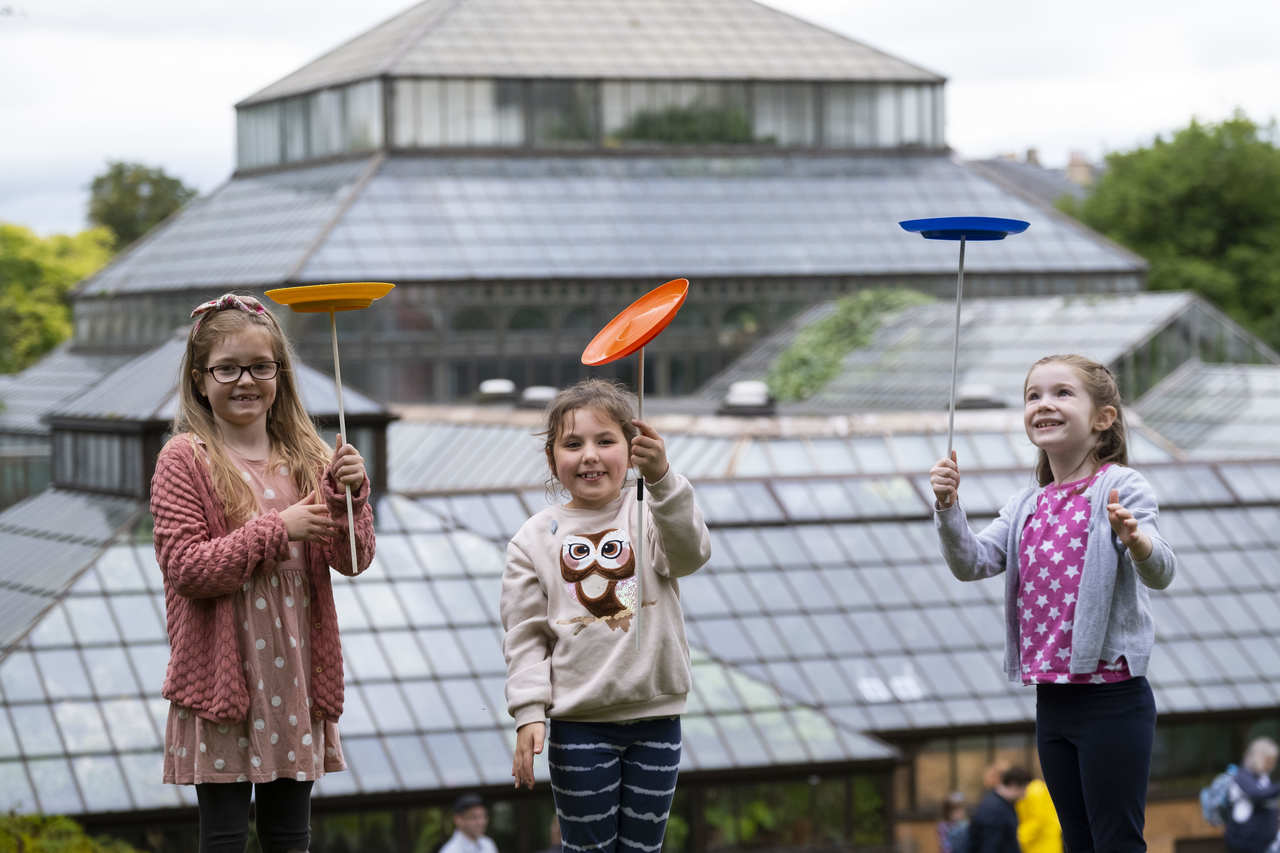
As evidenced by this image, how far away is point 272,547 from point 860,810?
53.7 feet

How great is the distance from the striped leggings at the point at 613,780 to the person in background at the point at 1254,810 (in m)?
11.1

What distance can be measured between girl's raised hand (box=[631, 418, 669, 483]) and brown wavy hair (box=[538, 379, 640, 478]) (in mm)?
334

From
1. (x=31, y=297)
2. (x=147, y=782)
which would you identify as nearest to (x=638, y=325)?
(x=147, y=782)

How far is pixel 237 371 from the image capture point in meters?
7.09

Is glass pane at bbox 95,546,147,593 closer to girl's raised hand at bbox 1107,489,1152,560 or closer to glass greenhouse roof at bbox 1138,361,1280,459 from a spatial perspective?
girl's raised hand at bbox 1107,489,1152,560

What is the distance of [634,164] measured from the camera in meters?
60.9

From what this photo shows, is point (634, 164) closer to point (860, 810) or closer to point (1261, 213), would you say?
point (1261, 213)

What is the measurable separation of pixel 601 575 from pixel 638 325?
2.99 ft

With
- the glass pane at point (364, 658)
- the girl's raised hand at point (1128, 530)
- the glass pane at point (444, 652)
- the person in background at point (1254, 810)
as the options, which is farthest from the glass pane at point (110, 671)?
the girl's raised hand at point (1128, 530)

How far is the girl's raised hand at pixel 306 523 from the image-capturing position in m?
6.79

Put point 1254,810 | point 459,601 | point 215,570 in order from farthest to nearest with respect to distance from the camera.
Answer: point 459,601 → point 1254,810 → point 215,570

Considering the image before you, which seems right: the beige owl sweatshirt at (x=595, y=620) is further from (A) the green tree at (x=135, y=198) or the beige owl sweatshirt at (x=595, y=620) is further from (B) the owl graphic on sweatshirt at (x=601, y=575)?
(A) the green tree at (x=135, y=198)

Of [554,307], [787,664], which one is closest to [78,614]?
[787,664]

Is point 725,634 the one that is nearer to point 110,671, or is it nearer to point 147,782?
point 110,671
